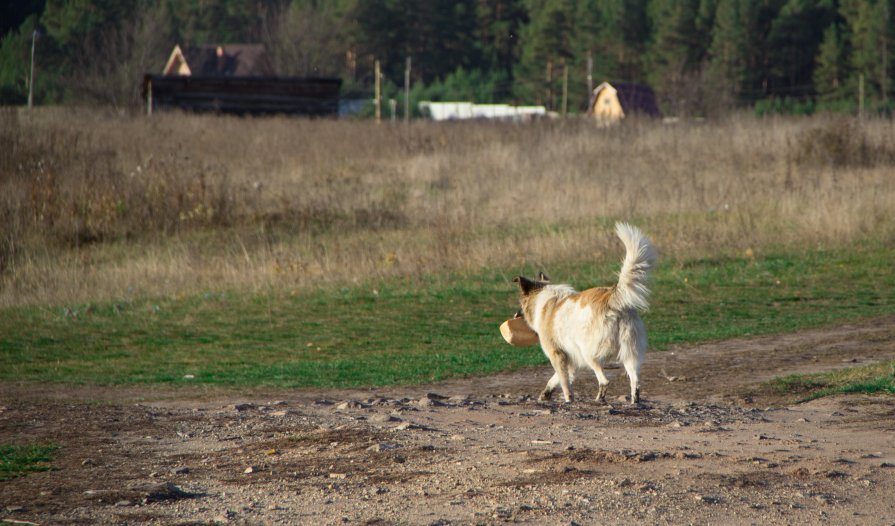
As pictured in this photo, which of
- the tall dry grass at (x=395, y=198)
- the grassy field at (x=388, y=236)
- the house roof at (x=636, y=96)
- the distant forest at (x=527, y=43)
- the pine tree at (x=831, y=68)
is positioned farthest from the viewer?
the pine tree at (x=831, y=68)

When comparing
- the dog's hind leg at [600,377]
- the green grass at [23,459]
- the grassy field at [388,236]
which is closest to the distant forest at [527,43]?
the grassy field at [388,236]

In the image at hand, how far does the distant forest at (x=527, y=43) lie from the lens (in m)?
56.4

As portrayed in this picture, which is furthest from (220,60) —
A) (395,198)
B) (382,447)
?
(382,447)

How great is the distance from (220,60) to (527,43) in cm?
2761

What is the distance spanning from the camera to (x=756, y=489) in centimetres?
582

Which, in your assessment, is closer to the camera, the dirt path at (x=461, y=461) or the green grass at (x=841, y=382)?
the dirt path at (x=461, y=461)

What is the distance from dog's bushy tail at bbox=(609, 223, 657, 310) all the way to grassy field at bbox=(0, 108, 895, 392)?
13.2 feet

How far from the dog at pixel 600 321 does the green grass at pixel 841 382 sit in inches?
81.2

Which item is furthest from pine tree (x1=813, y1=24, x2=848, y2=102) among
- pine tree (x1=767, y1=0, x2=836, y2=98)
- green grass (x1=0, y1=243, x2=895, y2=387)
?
green grass (x1=0, y1=243, x2=895, y2=387)

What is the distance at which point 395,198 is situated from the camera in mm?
26266

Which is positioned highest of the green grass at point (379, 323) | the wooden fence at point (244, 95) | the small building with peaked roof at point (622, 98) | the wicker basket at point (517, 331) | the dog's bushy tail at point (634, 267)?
the small building with peaked roof at point (622, 98)

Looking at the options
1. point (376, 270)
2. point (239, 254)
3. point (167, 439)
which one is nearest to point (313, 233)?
point (239, 254)

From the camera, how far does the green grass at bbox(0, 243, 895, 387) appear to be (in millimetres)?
12375

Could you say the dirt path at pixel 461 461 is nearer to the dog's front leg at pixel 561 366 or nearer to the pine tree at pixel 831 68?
the dog's front leg at pixel 561 366
